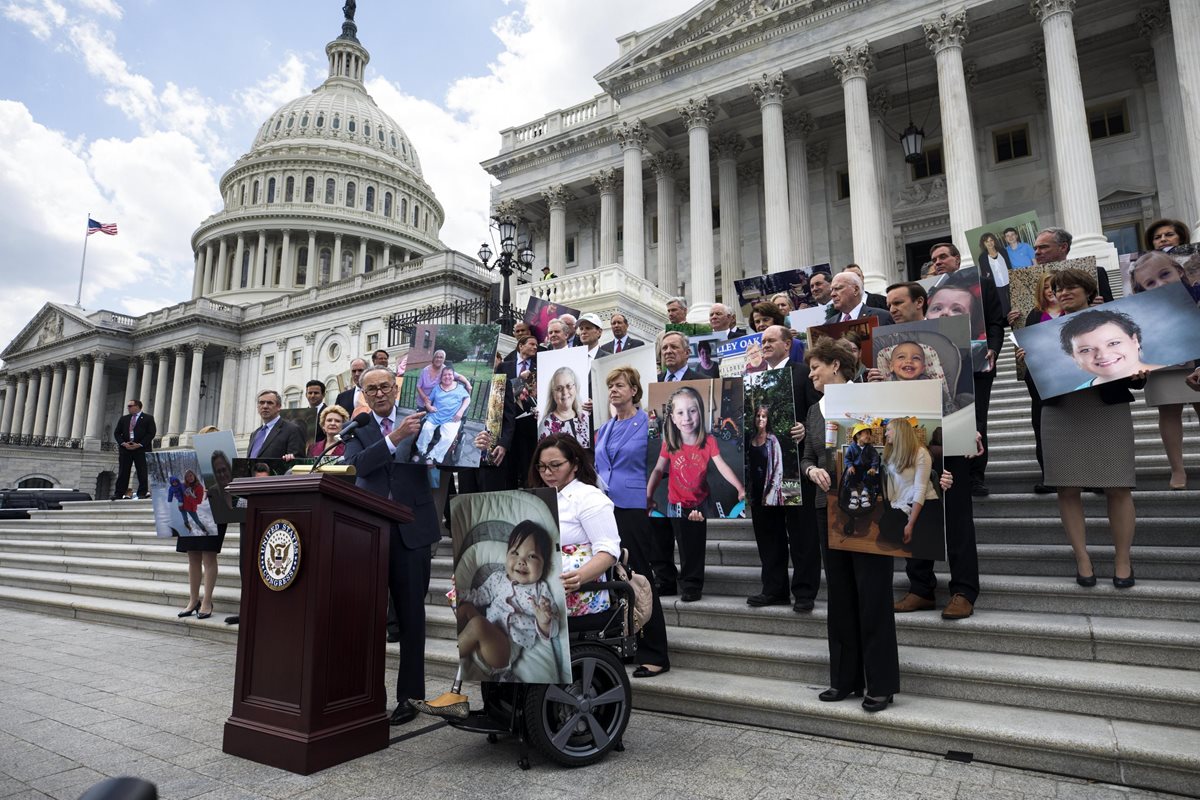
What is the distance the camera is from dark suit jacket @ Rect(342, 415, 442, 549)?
523 cm

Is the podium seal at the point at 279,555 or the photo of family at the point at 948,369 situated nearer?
the podium seal at the point at 279,555

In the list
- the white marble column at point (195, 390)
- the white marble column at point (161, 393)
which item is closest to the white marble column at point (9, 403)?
the white marble column at point (161, 393)

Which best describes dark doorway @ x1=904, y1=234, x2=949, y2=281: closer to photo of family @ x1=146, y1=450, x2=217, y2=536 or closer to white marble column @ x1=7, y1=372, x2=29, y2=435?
photo of family @ x1=146, y1=450, x2=217, y2=536

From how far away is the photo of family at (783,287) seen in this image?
9.57 metres

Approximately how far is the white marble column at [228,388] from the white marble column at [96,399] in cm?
1412

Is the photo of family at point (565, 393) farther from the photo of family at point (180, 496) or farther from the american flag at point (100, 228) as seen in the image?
the american flag at point (100, 228)

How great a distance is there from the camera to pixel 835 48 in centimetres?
2270

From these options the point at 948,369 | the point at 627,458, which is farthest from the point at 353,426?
the point at 948,369

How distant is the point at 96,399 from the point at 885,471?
3065 inches

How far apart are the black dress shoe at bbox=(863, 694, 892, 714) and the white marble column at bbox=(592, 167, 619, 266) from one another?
26209 mm

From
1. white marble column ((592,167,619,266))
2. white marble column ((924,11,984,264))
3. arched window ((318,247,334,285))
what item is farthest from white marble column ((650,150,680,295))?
arched window ((318,247,334,285))

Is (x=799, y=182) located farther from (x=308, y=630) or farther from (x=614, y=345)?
(x=308, y=630)

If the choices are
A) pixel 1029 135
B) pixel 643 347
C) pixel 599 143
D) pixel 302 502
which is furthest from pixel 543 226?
pixel 302 502

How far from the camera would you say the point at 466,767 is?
4.07 meters
